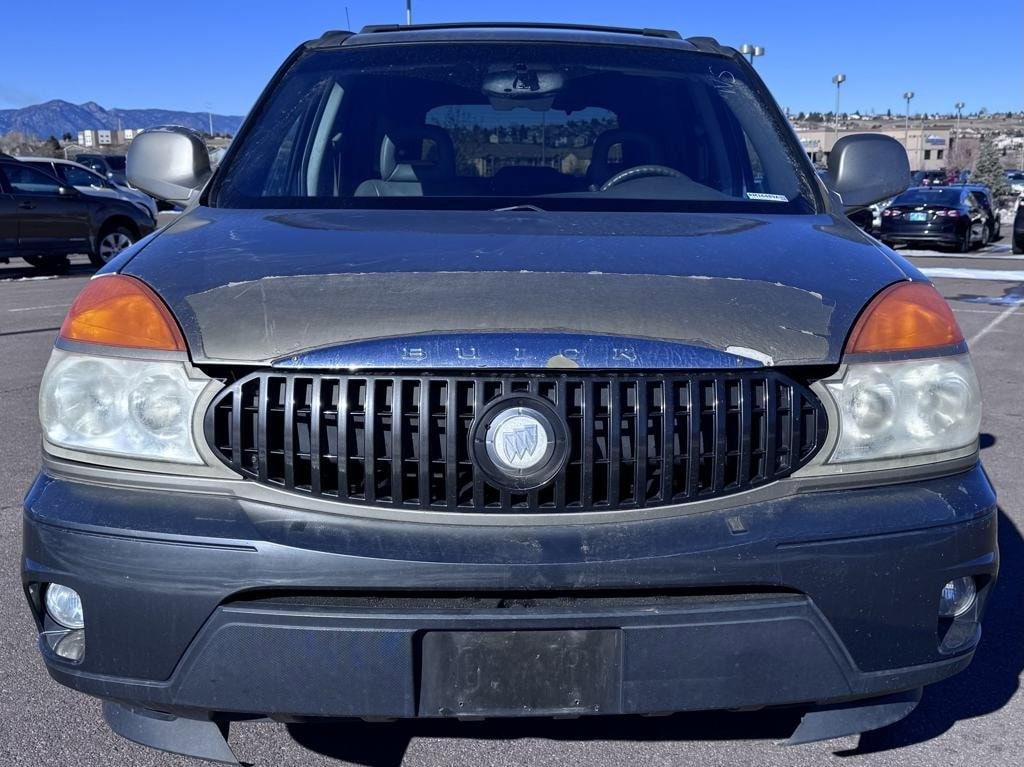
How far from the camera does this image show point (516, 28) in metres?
3.94

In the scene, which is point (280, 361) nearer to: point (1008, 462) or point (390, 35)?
point (390, 35)

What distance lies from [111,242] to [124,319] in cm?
1572

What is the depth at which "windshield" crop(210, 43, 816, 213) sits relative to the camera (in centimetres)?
330

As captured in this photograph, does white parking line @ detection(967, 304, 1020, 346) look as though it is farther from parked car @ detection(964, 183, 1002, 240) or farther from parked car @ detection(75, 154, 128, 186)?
parked car @ detection(75, 154, 128, 186)

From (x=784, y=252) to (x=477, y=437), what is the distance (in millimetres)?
907

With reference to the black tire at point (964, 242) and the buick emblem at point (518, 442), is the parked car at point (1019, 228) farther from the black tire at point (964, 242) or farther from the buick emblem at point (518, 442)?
the buick emblem at point (518, 442)

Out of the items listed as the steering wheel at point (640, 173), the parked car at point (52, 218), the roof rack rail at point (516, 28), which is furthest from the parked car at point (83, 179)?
the steering wheel at point (640, 173)

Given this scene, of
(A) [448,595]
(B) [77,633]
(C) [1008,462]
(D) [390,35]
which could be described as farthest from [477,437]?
(C) [1008,462]

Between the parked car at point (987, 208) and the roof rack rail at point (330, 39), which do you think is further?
the parked car at point (987, 208)

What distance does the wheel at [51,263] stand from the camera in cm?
1738

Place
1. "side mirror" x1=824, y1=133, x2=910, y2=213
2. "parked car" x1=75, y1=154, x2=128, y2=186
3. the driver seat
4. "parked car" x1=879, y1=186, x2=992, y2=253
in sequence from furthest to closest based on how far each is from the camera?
1. "parked car" x1=75, y1=154, x2=128, y2=186
2. "parked car" x1=879, y1=186, x2=992, y2=253
3. "side mirror" x1=824, y1=133, x2=910, y2=213
4. the driver seat

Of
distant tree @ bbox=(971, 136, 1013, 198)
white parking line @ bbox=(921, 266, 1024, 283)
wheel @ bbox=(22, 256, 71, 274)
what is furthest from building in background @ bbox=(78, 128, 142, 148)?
white parking line @ bbox=(921, 266, 1024, 283)

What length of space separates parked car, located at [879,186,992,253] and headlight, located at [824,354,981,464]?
21350 millimetres

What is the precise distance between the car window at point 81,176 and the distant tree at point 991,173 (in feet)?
171
